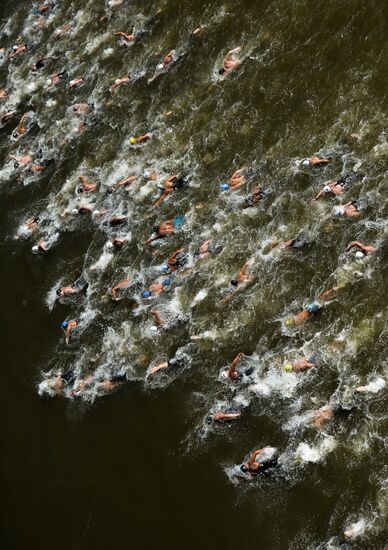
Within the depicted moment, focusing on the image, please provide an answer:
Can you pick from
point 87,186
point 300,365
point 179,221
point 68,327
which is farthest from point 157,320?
point 87,186

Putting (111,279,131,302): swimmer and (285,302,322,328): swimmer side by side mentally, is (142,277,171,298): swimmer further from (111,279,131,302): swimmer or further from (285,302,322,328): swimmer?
(285,302,322,328): swimmer

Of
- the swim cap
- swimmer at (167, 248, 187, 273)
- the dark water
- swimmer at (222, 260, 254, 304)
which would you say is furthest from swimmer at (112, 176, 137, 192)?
the swim cap

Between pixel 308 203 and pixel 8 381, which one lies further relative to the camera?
pixel 8 381

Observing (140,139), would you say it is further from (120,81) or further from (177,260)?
(177,260)

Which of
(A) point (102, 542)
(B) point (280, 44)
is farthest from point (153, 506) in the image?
(B) point (280, 44)

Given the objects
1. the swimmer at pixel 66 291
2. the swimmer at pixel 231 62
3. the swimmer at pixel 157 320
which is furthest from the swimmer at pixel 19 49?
the swimmer at pixel 157 320

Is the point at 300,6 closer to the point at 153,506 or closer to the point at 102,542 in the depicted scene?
the point at 153,506

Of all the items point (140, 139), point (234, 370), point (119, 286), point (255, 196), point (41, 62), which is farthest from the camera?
point (41, 62)

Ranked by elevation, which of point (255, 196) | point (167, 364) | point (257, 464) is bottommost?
point (257, 464)
